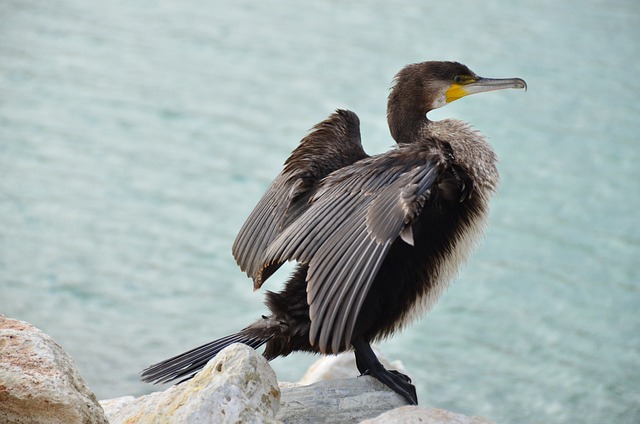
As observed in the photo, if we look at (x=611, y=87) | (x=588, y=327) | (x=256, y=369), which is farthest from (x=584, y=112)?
(x=256, y=369)

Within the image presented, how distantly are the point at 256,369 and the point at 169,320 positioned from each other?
370 cm

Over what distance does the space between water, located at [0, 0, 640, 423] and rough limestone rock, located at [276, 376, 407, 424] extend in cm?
253

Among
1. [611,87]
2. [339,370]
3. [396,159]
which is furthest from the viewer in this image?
[611,87]

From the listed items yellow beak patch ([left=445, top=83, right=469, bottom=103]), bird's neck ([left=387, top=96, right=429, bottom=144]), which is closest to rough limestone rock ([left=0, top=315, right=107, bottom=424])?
bird's neck ([left=387, top=96, right=429, bottom=144])

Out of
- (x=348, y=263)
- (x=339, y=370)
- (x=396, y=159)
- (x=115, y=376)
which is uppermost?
(x=396, y=159)

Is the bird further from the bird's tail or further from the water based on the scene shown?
the water

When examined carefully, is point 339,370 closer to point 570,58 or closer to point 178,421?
point 178,421

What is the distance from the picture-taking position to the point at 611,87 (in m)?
10.7

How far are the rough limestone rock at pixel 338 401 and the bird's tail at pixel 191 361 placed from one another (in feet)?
0.72

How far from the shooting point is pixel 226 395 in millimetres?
2701

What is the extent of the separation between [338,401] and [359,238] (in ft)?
1.91

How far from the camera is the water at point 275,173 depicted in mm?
6242

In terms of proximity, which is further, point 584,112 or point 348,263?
point 584,112

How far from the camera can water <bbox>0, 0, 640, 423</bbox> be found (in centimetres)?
624
